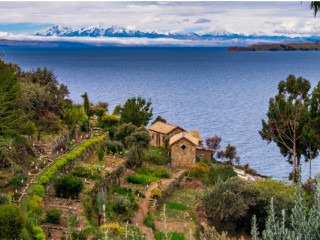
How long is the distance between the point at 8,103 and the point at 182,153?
62.7 feet

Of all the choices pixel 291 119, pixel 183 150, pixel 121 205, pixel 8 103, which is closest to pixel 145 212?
pixel 121 205

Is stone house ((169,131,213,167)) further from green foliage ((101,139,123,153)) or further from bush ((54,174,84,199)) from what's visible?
bush ((54,174,84,199))

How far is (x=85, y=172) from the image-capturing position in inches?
1188

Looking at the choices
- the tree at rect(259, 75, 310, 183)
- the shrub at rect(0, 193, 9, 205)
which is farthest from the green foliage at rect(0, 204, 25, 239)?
the tree at rect(259, 75, 310, 183)

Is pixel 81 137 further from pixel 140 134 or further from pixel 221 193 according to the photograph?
pixel 221 193

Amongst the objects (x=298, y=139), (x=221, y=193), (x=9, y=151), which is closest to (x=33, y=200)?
(x=9, y=151)

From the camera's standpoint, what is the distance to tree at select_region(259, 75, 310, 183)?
39.0 meters

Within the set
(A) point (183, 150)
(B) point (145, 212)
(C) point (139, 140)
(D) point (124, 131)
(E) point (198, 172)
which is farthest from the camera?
(D) point (124, 131)

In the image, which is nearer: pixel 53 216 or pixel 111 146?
pixel 53 216

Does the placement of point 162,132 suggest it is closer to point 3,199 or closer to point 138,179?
point 138,179

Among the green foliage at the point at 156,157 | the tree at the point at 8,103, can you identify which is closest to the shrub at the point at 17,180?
the tree at the point at 8,103

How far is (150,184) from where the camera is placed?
3378 centimetres

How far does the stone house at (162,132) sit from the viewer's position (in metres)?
46.4

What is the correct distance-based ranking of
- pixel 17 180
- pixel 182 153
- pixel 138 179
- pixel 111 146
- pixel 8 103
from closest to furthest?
pixel 17 180
pixel 8 103
pixel 138 179
pixel 111 146
pixel 182 153
